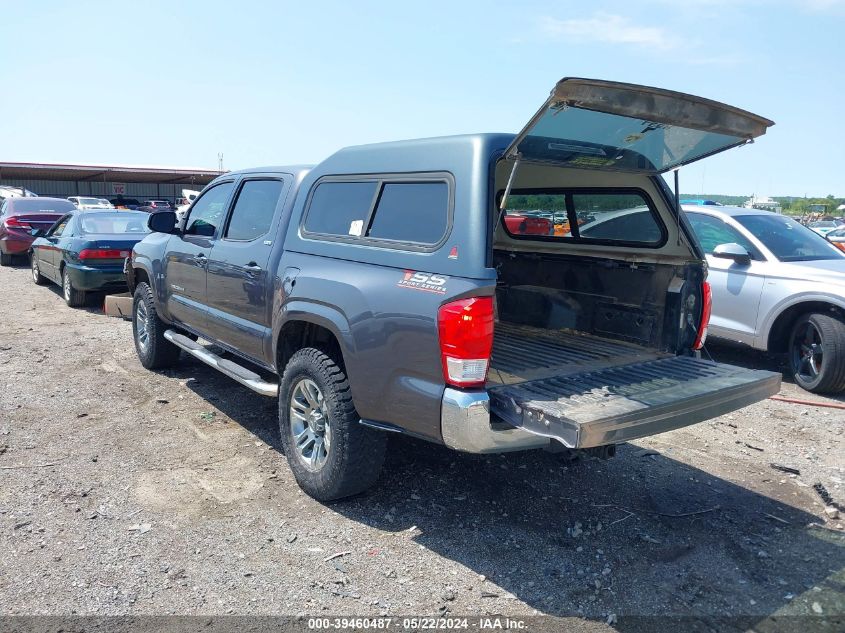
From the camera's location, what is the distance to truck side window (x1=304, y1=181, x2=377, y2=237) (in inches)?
160

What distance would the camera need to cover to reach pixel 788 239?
295 inches

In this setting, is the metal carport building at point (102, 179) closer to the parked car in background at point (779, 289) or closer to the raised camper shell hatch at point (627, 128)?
the parked car in background at point (779, 289)

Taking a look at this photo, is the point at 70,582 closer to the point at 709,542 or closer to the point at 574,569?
the point at 574,569

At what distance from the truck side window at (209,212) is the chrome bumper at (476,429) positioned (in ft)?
10.4

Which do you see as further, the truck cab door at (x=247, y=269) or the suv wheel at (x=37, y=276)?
the suv wheel at (x=37, y=276)

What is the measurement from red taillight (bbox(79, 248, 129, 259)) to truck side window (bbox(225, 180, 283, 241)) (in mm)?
5630

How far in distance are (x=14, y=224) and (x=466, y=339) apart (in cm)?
1587

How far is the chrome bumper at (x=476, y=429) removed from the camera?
124 inches

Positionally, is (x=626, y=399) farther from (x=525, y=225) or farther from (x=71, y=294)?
(x=71, y=294)

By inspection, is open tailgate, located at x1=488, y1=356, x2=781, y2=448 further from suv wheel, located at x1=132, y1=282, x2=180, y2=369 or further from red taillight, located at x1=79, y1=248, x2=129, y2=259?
Answer: red taillight, located at x1=79, y1=248, x2=129, y2=259

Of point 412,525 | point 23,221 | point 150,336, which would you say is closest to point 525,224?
point 412,525

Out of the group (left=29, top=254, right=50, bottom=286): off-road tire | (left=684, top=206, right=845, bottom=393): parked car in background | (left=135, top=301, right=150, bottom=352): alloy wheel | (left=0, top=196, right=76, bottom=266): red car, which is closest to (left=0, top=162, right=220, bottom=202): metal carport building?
(left=0, top=196, right=76, bottom=266): red car

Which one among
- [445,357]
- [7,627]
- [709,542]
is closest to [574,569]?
[709,542]

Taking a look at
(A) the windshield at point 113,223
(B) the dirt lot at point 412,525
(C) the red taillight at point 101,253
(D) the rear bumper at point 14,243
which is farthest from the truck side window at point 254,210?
(D) the rear bumper at point 14,243
